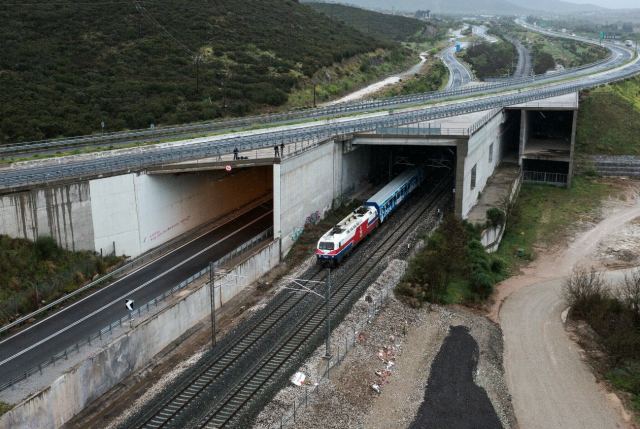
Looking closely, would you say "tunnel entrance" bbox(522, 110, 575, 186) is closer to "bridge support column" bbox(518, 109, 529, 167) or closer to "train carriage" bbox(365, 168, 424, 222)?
"bridge support column" bbox(518, 109, 529, 167)

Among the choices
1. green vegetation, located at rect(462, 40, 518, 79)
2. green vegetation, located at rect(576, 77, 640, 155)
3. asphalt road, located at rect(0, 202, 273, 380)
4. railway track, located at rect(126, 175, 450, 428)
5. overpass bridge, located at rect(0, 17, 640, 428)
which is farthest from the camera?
green vegetation, located at rect(462, 40, 518, 79)

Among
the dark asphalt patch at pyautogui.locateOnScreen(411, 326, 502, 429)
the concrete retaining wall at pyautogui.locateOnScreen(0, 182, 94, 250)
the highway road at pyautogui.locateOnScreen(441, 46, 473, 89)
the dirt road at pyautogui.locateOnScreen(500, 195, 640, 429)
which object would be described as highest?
the highway road at pyautogui.locateOnScreen(441, 46, 473, 89)

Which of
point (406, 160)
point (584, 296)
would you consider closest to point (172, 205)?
point (584, 296)

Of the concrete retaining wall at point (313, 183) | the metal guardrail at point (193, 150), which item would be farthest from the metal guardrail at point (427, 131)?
the concrete retaining wall at point (313, 183)

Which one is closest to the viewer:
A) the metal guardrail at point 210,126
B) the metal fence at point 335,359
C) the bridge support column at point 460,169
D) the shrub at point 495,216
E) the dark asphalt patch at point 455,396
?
the metal fence at point 335,359

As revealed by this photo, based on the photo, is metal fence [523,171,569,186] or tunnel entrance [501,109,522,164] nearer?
metal fence [523,171,569,186]

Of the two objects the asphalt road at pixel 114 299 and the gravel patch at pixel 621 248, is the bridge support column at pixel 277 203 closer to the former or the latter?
the asphalt road at pixel 114 299

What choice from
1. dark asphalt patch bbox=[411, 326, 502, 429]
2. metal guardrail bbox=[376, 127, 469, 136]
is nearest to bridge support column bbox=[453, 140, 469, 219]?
metal guardrail bbox=[376, 127, 469, 136]
